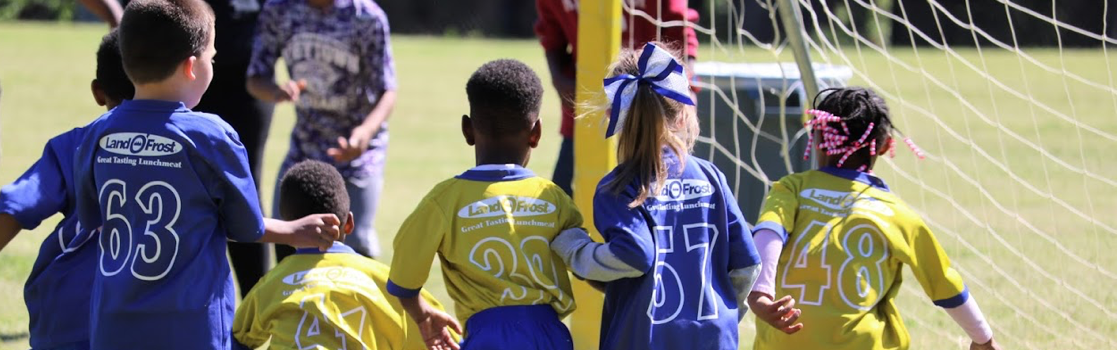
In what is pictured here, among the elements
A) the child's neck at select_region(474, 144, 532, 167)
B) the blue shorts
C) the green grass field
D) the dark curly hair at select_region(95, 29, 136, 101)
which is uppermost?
the dark curly hair at select_region(95, 29, 136, 101)

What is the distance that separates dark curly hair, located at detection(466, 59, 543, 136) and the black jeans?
2.01 metres

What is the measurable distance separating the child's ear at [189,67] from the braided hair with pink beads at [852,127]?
1.53m

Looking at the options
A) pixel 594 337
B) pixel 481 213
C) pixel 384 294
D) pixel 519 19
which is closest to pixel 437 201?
pixel 481 213

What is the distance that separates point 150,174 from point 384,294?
2.76 ft

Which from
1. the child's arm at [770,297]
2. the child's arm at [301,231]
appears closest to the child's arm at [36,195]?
the child's arm at [301,231]

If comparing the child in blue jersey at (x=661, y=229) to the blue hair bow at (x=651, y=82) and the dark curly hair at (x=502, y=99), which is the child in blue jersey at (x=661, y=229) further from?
the dark curly hair at (x=502, y=99)

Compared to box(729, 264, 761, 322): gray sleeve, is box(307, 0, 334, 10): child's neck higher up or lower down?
higher up

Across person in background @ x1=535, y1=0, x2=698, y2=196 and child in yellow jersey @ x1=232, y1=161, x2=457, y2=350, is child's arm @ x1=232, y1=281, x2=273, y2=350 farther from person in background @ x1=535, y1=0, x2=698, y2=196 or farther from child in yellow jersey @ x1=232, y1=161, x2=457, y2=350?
person in background @ x1=535, y1=0, x2=698, y2=196

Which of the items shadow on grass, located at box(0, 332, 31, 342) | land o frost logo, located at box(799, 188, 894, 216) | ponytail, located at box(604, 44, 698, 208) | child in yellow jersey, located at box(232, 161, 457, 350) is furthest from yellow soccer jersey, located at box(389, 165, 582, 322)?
shadow on grass, located at box(0, 332, 31, 342)

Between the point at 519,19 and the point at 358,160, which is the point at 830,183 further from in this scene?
the point at 519,19

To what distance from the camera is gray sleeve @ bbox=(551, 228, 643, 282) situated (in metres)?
2.85

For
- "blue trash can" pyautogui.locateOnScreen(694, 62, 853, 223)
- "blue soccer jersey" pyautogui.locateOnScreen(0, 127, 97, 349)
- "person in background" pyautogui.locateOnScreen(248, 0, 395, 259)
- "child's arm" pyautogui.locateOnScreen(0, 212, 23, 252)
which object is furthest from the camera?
"blue trash can" pyautogui.locateOnScreen(694, 62, 853, 223)

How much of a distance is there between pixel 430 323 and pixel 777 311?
0.84 meters

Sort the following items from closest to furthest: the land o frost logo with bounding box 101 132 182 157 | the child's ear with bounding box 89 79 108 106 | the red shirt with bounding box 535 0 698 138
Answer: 1. the land o frost logo with bounding box 101 132 182 157
2. the child's ear with bounding box 89 79 108 106
3. the red shirt with bounding box 535 0 698 138
